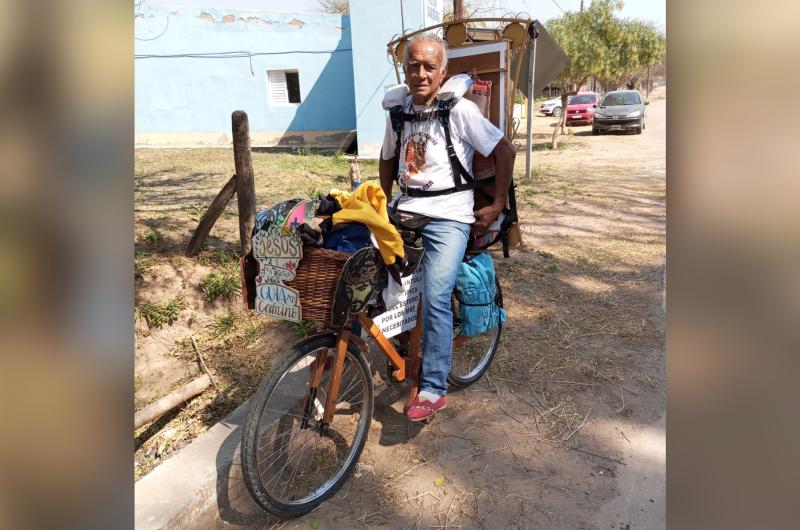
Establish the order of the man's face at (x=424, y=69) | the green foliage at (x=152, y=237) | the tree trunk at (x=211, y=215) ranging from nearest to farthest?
1. the man's face at (x=424, y=69)
2. the tree trunk at (x=211, y=215)
3. the green foliage at (x=152, y=237)

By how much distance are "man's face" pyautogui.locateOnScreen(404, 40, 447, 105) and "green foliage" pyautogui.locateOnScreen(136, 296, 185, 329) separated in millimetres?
2602

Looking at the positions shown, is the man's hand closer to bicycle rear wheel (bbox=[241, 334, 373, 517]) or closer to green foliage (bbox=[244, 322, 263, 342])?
bicycle rear wheel (bbox=[241, 334, 373, 517])

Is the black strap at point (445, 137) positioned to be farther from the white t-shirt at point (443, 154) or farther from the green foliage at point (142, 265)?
the green foliage at point (142, 265)

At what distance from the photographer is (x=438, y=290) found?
2883mm

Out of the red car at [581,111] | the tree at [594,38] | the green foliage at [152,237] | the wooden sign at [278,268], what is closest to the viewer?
the wooden sign at [278,268]

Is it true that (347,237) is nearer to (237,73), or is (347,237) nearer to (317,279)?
(317,279)

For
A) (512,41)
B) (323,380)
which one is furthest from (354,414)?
(512,41)

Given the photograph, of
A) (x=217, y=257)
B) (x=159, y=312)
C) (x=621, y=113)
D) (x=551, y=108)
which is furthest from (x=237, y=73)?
(x=551, y=108)

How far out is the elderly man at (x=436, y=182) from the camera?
9.43 ft

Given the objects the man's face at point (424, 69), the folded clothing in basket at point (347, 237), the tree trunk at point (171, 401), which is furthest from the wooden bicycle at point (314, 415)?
the man's face at point (424, 69)

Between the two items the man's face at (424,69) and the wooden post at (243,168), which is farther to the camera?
the wooden post at (243,168)

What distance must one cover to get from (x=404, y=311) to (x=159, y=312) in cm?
221

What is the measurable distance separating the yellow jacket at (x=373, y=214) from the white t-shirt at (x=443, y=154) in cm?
44
